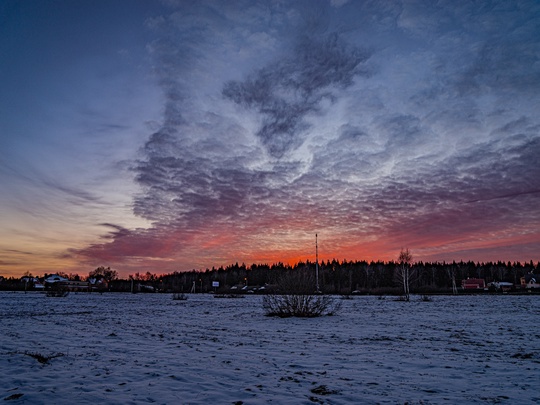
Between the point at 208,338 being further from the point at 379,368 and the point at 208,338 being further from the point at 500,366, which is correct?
the point at 500,366

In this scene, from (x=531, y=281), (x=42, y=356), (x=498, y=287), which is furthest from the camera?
(x=531, y=281)

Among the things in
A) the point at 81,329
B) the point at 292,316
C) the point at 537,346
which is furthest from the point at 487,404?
the point at 292,316

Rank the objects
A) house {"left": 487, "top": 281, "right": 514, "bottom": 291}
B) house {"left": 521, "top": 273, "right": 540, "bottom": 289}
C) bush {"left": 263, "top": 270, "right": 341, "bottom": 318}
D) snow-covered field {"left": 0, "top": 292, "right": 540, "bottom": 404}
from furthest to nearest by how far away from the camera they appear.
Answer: house {"left": 521, "top": 273, "right": 540, "bottom": 289} < house {"left": 487, "top": 281, "right": 514, "bottom": 291} < bush {"left": 263, "top": 270, "right": 341, "bottom": 318} < snow-covered field {"left": 0, "top": 292, "right": 540, "bottom": 404}

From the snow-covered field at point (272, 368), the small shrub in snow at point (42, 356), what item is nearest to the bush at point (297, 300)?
the snow-covered field at point (272, 368)

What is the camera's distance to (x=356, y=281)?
490 feet

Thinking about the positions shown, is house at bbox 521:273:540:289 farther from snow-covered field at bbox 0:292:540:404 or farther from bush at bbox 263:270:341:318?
snow-covered field at bbox 0:292:540:404

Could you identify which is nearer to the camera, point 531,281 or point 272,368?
point 272,368

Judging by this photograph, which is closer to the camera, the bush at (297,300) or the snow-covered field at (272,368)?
the snow-covered field at (272,368)

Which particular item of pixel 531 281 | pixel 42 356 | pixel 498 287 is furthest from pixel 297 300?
pixel 531 281

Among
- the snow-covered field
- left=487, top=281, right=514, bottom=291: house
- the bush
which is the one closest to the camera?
A: the snow-covered field

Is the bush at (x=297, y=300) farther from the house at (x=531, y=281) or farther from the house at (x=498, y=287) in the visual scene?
the house at (x=531, y=281)

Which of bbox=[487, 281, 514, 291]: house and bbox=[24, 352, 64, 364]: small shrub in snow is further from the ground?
bbox=[24, 352, 64, 364]: small shrub in snow

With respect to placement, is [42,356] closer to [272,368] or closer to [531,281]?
[272,368]

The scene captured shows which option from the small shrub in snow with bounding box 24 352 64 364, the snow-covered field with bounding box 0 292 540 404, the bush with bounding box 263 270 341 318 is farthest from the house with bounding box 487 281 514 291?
the small shrub in snow with bounding box 24 352 64 364
